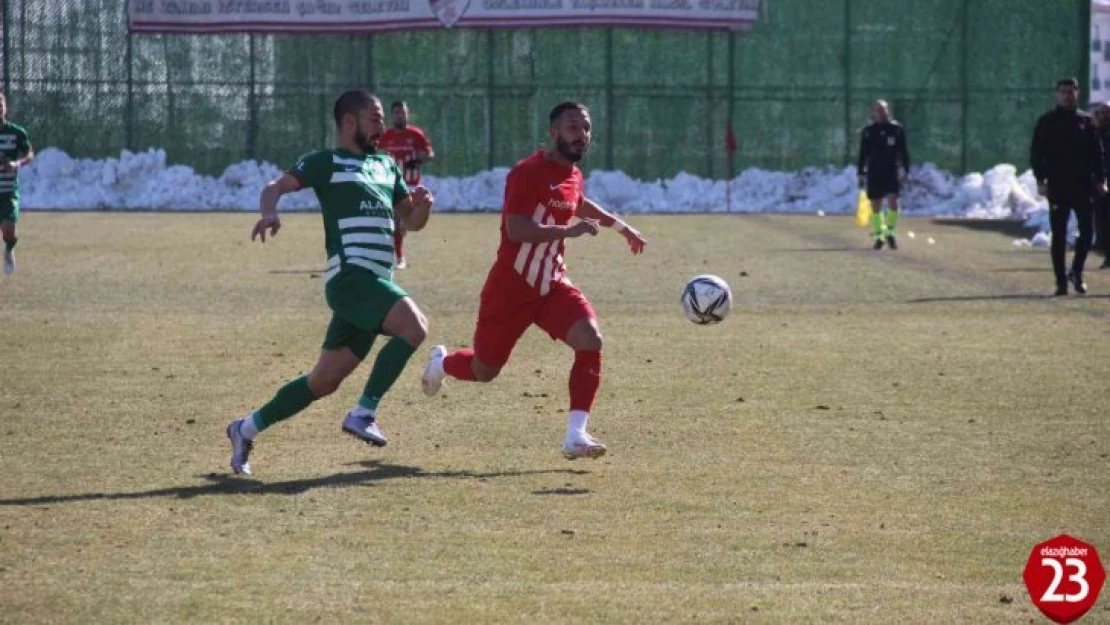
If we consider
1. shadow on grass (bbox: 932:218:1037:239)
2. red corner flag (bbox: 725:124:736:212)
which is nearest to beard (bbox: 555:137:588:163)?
shadow on grass (bbox: 932:218:1037:239)

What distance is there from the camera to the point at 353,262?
9.87 meters

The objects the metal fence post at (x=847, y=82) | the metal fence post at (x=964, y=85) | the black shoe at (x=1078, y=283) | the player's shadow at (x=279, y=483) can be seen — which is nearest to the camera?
the player's shadow at (x=279, y=483)

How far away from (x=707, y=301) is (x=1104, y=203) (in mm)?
14605

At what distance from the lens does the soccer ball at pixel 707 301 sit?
1234 centimetres

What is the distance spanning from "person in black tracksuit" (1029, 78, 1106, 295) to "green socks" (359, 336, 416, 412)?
11647mm

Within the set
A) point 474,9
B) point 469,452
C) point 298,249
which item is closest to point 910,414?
point 469,452

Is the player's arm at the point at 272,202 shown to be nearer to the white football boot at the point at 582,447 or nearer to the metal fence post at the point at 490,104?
the white football boot at the point at 582,447

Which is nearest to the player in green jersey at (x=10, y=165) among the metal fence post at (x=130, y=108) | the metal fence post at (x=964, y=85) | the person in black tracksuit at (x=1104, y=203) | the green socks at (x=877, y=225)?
the green socks at (x=877, y=225)

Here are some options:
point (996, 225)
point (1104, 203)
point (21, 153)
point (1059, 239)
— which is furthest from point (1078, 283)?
point (996, 225)

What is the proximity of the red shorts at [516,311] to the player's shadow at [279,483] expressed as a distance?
3.02ft

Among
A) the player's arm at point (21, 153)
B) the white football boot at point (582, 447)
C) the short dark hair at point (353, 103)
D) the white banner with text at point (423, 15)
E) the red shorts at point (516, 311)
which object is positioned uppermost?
the white banner with text at point (423, 15)

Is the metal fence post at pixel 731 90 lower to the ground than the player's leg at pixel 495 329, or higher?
higher

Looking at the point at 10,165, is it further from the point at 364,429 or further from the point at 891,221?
the point at 364,429

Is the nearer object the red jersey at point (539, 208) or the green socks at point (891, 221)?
the red jersey at point (539, 208)
